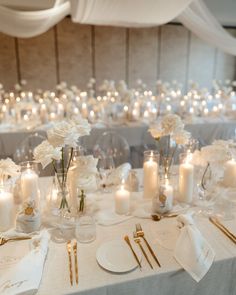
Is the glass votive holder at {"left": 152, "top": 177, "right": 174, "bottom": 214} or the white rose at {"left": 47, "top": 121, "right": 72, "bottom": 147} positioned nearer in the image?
the white rose at {"left": 47, "top": 121, "right": 72, "bottom": 147}

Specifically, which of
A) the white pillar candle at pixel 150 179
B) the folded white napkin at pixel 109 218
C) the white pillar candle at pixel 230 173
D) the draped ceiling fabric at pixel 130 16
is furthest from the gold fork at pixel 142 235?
the draped ceiling fabric at pixel 130 16

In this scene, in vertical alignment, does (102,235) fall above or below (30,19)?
below

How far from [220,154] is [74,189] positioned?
834 mm

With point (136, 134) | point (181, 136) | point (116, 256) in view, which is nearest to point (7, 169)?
point (116, 256)

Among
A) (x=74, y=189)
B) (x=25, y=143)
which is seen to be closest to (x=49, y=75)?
(x=25, y=143)

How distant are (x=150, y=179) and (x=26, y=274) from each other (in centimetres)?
86

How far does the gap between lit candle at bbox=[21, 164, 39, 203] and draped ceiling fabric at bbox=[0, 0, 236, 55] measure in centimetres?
172

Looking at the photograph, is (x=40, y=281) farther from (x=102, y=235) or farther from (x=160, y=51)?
(x=160, y=51)

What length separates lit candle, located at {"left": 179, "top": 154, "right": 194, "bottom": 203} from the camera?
62.1 inches

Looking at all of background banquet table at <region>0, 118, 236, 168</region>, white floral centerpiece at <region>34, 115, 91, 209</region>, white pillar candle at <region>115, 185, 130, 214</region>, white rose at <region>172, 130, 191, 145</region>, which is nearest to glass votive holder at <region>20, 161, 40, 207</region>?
white floral centerpiece at <region>34, 115, 91, 209</region>

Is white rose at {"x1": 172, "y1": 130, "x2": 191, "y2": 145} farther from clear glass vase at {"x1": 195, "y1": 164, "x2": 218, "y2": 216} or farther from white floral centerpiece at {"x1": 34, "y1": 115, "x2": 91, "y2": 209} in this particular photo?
white floral centerpiece at {"x1": 34, "y1": 115, "x2": 91, "y2": 209}

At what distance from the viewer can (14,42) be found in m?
6.73

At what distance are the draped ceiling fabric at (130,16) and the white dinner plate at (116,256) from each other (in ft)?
6.59

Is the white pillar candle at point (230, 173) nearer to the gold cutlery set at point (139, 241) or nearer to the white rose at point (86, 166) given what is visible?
→ the gold cutlery set at point (139, 241)
